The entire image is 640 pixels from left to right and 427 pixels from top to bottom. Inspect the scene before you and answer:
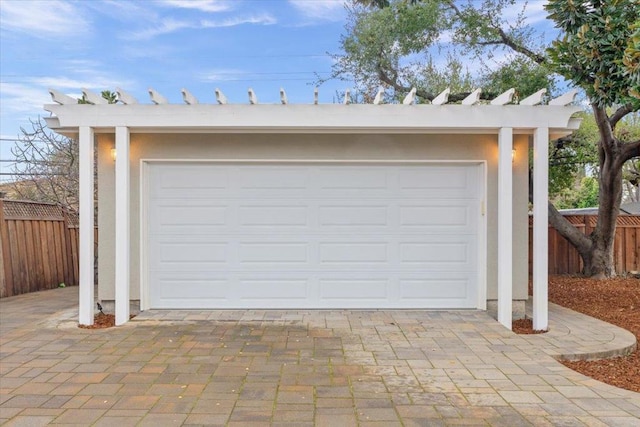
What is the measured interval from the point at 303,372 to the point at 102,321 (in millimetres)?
3226

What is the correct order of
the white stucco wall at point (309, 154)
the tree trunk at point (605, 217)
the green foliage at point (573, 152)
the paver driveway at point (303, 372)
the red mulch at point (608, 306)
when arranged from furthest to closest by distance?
the green foliage at point (573, 152)
the tree trunk at point (605, 217)
the white stucco wall at point (309, 154)
the red mulch at point (608, 306)
the paver driveway at point (303, 372)

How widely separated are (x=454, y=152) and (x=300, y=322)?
3043 mm

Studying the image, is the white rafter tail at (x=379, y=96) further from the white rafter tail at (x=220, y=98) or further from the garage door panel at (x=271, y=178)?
the white rafter tail at (x=220, y=98)

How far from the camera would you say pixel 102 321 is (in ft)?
19.3

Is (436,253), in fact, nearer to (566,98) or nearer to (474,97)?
(474,97)

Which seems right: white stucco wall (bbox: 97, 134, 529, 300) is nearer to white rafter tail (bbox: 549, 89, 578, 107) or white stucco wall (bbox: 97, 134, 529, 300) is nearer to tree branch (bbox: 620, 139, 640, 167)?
white rafter tail (bbox: 549, 89, 578, 107)

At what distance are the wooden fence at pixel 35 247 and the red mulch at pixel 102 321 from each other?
3.00 meters

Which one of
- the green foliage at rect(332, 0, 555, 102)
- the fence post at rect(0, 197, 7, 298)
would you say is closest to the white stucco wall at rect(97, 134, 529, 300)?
the fence post at rect(0, 197, 7, 298)

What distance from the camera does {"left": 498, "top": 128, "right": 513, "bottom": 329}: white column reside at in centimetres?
560

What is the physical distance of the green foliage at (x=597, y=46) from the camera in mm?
4742

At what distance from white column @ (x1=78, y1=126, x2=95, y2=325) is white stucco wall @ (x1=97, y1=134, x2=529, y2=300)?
0.52 m

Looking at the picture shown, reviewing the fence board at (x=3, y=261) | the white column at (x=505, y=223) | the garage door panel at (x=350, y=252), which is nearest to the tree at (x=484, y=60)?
the white column at (x=505, y=223)

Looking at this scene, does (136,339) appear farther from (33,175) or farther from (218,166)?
(33,175)

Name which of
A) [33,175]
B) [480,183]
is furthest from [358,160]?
[33,175]
